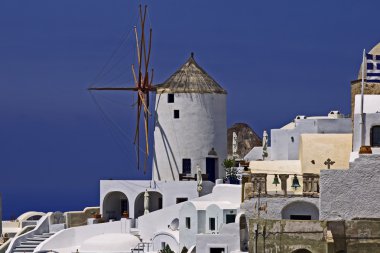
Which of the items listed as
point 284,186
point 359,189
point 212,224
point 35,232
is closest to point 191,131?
Result: point 35,232

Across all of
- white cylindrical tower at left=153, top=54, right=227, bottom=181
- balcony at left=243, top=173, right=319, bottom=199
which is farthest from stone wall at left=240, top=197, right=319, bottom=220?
white cylindrical tower at left=153, top=54, right=227, bottom=181

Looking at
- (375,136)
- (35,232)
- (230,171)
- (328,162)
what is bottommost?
(35,232)

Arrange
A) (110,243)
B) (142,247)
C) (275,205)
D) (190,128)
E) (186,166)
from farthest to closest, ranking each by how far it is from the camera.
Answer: (186,166), (190,128), (142,247), (110,243), (275,205)

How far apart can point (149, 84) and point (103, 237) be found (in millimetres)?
9627

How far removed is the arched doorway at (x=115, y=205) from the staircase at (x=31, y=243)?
9.00 feet

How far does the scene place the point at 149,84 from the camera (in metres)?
63.0

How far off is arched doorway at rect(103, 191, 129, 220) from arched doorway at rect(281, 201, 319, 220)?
14566 millimetres

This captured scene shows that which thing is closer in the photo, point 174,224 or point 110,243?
point 110,243

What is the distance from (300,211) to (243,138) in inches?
744

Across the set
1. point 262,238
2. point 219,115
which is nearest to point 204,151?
point 219,115

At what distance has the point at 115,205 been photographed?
61.9 m

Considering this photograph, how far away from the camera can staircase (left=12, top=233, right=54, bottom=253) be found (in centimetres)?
5900

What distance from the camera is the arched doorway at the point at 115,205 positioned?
61.4 m

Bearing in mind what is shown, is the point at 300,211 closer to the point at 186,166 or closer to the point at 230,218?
Answer: the point at 230,218
